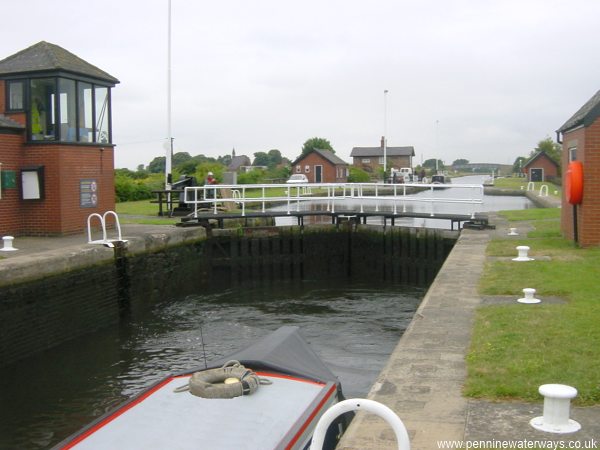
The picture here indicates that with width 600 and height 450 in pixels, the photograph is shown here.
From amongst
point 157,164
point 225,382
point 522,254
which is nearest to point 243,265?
point 522,254

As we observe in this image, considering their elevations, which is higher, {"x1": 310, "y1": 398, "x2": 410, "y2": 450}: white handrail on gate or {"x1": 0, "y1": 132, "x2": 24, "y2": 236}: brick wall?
{"x1": 0, "y1": 132, "x2": 24, "y2": 236}: brick wall

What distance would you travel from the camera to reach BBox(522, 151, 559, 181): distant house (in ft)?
230

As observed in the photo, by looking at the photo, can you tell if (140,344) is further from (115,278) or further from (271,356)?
(271,356)

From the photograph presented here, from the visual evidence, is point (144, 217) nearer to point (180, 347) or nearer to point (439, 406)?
point (180, 347)

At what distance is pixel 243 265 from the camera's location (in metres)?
20.9

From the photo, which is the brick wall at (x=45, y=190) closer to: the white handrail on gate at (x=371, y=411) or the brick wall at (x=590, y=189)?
the brick wall at (x=590, y=189)

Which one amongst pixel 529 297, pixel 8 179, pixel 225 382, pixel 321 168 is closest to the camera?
pixel 225 382

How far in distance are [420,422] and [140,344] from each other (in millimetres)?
8808

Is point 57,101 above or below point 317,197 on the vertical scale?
above

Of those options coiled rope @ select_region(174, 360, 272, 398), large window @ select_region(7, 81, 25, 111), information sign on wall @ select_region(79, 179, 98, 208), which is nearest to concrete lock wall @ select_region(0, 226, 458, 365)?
information sign on wall @ select_region(79, 179, 98, 208)

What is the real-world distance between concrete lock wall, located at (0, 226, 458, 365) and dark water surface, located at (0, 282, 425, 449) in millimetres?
524

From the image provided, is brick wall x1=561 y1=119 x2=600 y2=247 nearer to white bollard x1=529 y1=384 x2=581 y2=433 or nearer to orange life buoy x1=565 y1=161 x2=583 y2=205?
orange life buoy x1=565 y1=161 x2=583 y2=205

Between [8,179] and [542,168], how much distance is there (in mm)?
63386

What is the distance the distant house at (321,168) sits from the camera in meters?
67.1
